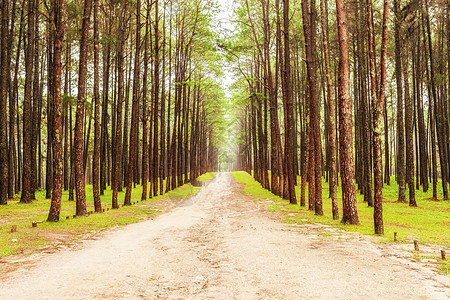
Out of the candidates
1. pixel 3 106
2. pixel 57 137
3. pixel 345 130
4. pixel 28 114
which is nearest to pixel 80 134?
pixel 57 137

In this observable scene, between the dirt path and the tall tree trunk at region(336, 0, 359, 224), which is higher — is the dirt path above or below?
below

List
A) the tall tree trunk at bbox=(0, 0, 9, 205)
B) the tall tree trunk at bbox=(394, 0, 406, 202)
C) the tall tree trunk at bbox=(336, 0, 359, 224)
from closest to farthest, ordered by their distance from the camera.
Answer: the tall tree trunk at bbox=(336, 0, 359, 224) < the tall tree trunk at bbox=(0, 0, 9, 205) < the tall tree trunk at bbox=(394, 0, 406, 202)

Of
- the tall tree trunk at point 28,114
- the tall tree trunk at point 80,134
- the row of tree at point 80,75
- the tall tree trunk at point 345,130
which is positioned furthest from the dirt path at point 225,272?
the tall tree trunk at point 28,114

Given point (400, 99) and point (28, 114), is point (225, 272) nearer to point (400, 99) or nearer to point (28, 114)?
point (28, 114)

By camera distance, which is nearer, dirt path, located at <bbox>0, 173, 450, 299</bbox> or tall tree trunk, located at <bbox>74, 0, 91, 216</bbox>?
dirt path, located at <bbox>0, 173, 450, 299</bbox>

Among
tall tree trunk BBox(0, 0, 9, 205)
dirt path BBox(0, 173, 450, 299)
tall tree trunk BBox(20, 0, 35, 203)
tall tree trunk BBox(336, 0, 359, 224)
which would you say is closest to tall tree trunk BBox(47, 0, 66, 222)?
dirt path BBox(0, 173, 450, 299)

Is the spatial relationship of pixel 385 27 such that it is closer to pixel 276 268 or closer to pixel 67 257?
pixel 276 268

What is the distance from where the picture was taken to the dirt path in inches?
185

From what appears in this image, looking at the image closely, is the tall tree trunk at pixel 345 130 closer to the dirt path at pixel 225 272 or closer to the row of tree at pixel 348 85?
the row of tree at pixel 348 85

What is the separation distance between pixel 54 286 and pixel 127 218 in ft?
30.1

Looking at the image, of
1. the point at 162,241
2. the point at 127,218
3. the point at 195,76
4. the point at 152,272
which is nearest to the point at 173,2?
the point at 195,76

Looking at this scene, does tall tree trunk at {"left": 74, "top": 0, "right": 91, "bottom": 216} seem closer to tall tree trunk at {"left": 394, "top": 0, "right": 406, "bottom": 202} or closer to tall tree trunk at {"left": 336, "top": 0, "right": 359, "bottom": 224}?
tall tree trunk at {"left": 336, "top": 0, "right": 359, "bottom": 224}

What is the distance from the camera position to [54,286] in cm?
494

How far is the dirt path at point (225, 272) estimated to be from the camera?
15.4 ft
